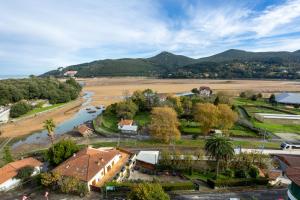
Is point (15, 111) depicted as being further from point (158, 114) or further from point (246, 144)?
point (246, 144)

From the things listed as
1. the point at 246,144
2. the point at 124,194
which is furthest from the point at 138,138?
the point at 124,194

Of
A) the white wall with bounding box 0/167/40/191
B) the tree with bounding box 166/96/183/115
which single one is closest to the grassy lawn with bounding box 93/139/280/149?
the tree with bounding box 166/96/183/115

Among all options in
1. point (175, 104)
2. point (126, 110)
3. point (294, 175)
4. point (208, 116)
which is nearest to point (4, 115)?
point (126, 110)

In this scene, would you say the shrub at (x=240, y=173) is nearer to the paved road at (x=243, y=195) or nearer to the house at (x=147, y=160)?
the paved road at (x=243, y=195)

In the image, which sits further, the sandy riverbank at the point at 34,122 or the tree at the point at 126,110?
the tree at the point at 126,110

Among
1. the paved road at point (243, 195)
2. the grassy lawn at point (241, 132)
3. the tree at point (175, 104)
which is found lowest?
the grassy lawn at point (241, 132)

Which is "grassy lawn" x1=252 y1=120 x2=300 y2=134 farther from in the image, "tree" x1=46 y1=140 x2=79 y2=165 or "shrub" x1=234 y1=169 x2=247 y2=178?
"tree" x1=46 y1=140 x2=79 y2=165

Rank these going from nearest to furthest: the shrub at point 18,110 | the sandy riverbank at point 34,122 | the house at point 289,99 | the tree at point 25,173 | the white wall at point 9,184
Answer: the white wall at point 9,184 < the tree at point 25,173 < the sandy riverbank at point 34,122 < the shrub at point 18,110 < the house at point 289,99

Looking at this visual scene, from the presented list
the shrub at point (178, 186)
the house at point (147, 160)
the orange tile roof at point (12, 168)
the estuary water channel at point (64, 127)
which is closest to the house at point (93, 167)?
the house at point (147, 160)
